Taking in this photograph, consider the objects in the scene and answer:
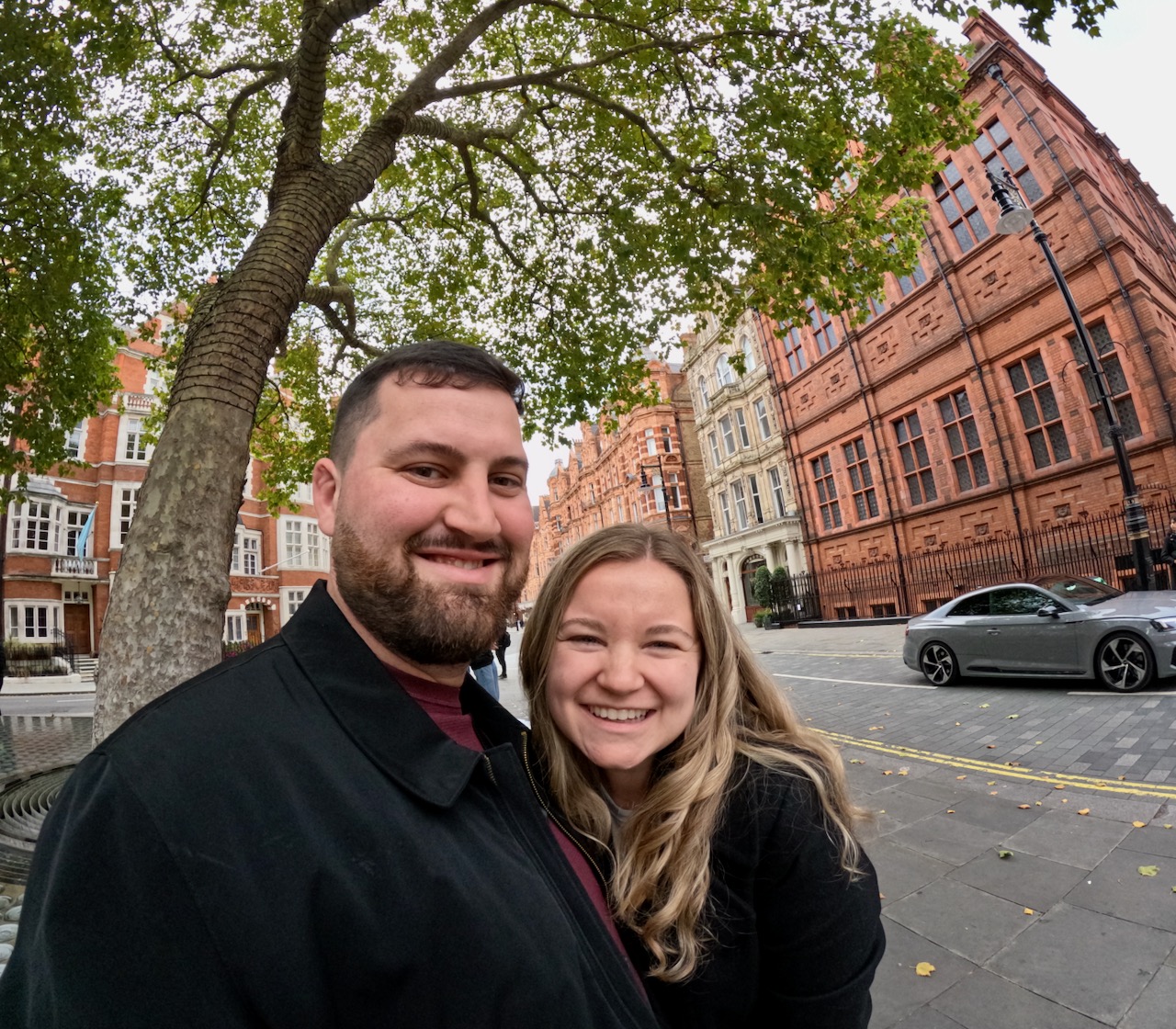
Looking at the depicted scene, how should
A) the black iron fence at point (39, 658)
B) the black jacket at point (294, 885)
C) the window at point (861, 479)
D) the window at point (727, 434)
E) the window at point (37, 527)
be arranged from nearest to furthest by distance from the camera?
the black jacket at point (294, 885) → the window at point (861, 479) → the black iron fence at point (39, 658) → the window at point (37, 527) → the window at point (727, 434)

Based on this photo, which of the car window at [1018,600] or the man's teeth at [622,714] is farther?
the car window at [1018,600]

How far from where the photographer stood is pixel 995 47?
52.7 ft

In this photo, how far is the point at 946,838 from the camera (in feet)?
13.6

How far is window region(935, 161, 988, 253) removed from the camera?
18.8m

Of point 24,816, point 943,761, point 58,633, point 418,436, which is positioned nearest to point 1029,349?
point 943,761

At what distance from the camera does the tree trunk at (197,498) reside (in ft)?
11.3

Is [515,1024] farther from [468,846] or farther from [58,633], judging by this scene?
[58,633]

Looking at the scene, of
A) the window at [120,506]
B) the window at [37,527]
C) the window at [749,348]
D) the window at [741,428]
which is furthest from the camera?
the window at [741,428]

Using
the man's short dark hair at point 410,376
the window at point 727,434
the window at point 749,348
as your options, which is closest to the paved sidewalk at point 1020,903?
the man's short dark hair at point 410,376

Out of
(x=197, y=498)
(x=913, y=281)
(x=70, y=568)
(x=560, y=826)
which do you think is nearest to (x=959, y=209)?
(x=913, y=281)

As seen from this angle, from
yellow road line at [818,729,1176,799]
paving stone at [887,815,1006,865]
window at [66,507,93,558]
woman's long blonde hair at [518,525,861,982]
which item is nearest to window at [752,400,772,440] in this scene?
yellow road line at [818,729,1176,799]

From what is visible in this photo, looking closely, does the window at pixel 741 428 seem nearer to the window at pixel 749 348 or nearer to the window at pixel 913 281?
the window at pixel 749 348

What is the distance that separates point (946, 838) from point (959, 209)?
2152 cm

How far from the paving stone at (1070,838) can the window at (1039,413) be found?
1648cm
